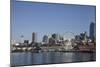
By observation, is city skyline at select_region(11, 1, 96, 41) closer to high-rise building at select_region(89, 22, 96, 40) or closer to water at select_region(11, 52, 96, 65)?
high-rise building at select_region(89, 22, 96, 40)

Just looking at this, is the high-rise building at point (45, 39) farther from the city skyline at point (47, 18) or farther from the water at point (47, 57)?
the water at point (47, 57)

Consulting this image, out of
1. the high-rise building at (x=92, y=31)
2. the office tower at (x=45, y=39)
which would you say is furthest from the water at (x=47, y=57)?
the high-rise building at (x=92, y=31)

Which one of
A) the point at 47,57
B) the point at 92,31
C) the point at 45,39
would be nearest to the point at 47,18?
the point at 45,39

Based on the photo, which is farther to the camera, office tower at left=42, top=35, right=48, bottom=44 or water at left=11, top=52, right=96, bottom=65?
office tower at left=42, top=35, right=48, bottom=44

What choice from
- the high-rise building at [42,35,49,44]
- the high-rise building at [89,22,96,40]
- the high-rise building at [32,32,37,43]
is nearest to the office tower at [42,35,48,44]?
the high-rise building at [42,35,49,44]

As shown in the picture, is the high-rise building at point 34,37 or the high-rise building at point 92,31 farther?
the high-rise building at point 92,31

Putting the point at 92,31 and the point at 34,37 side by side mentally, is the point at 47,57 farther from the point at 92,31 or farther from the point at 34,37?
the point at 92,31

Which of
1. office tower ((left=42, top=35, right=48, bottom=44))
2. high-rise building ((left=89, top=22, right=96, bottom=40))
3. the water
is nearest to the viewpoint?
the water
